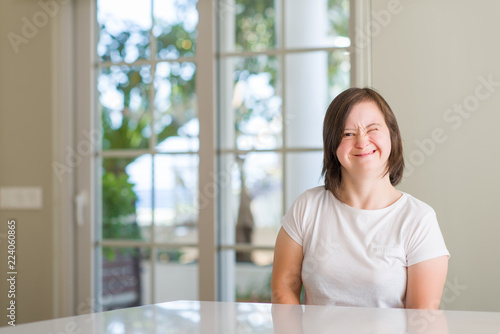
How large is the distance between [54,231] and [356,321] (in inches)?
95.8

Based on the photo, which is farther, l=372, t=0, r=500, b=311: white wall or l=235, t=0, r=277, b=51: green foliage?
l=235, t=0, r=277, b=51: green foliage

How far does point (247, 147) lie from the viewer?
116 inches

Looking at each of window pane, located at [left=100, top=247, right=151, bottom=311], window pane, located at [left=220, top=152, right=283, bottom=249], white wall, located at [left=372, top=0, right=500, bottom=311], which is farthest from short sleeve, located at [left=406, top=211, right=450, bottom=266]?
window pane, located at [left=100, top=247, right=151, bottom=311]

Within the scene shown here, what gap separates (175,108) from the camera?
11.7ft

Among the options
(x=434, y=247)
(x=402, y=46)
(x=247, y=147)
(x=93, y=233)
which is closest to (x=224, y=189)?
(x=247, y=147)

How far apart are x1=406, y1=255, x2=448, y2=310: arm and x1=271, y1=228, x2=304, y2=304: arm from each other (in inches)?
13.4

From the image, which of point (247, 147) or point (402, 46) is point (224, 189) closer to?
point (247, 147)

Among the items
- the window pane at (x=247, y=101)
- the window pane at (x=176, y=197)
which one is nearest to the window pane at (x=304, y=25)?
the window pane at (x=247, y=101)

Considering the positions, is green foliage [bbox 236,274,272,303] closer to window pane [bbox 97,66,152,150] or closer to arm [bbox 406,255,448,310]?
window pane [bbox 97,66,152,150]

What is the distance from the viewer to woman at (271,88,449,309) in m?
1.65

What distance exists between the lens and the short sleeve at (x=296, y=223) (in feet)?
5.86

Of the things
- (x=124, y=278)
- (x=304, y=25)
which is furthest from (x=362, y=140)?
(x=124, y=278)

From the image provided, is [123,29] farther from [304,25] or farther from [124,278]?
[124,278]

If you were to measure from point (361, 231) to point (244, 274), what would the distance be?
1.40 m
